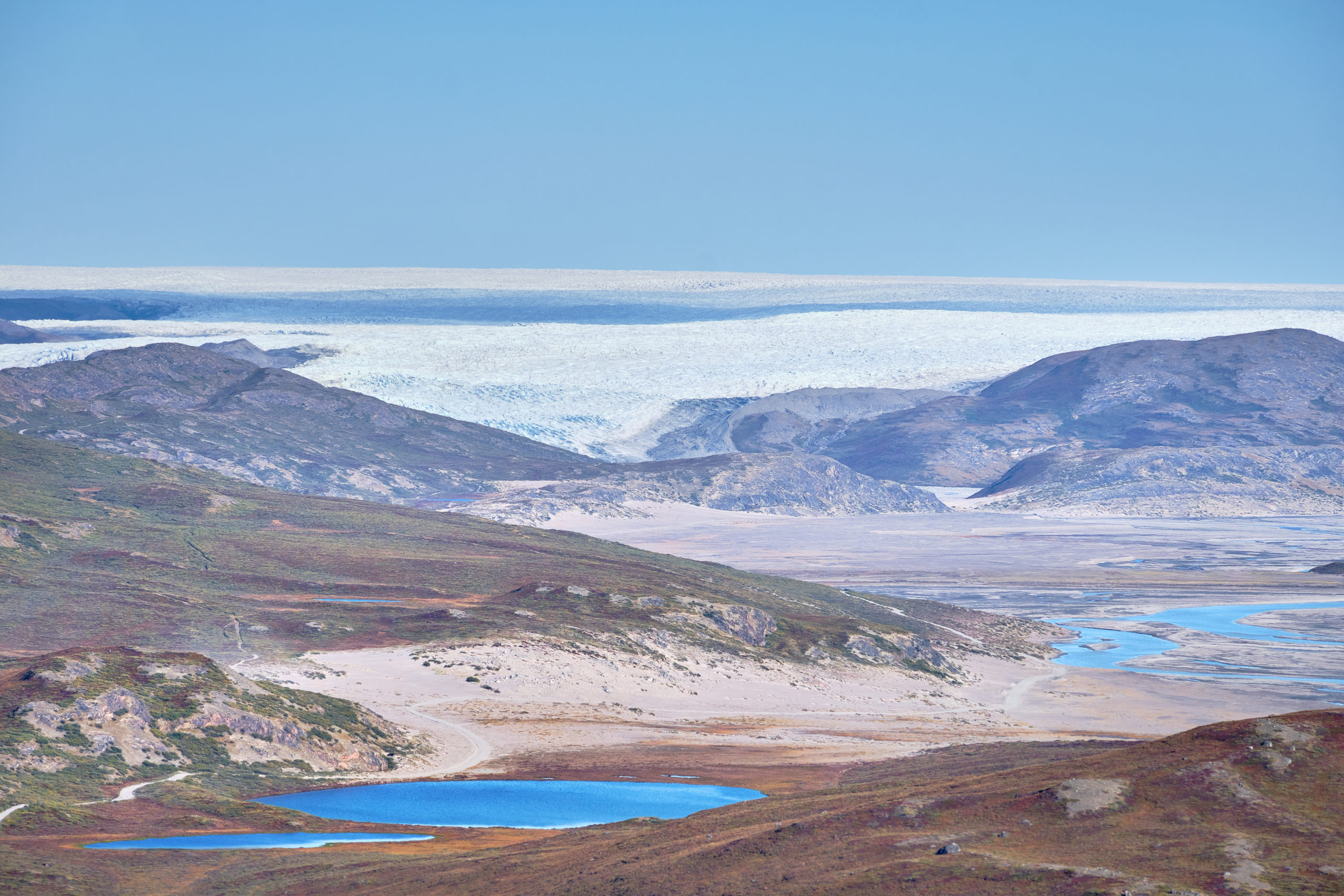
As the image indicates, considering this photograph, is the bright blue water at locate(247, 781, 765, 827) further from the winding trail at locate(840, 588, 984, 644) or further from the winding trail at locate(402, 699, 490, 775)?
the winding trail at locate(840, 588, 984, 644)

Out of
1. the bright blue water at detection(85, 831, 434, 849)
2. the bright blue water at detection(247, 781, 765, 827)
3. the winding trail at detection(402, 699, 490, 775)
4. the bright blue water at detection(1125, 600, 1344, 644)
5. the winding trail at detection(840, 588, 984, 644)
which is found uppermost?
the bright blue water at detection(85, 831, 434, 849)

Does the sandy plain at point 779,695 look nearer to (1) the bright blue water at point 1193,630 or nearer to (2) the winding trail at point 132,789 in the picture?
(1) the bright blue water at point 1193,630

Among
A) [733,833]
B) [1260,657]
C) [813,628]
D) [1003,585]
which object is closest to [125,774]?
[733,833]

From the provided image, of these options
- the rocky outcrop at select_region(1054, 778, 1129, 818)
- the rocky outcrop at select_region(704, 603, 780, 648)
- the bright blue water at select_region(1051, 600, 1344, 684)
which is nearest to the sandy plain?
the bright blue water at select_region(1051, 600, 1344, 684)

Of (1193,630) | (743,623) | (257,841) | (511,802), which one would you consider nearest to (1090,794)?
(257,841)

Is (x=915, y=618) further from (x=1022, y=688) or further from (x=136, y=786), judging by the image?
(x=136, y=786)

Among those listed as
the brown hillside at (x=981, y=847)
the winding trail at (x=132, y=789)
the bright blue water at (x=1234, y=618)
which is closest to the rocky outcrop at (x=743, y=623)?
the bright blue water at (x=1234, y=618)
